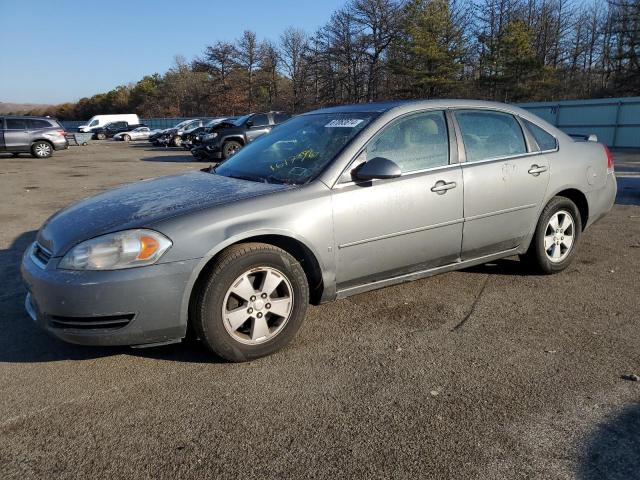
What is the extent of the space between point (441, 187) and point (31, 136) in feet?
69.8

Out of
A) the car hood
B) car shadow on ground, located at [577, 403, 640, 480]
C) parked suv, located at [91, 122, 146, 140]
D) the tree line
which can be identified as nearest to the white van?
parked suv, located at [91, 122, 146, 140]

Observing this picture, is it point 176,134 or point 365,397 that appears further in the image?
point 176,134

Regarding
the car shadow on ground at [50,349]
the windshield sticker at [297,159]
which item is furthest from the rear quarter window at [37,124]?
the windshield sticker at [297,159]

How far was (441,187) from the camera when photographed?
3768 mm

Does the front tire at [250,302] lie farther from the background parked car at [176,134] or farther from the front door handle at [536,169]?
the background parked car at [176,134]

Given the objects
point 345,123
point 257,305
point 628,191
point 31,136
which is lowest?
point 628,191

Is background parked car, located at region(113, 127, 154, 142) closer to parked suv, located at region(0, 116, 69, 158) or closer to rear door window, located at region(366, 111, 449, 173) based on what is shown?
parked suv, located at region(0, 116, 69, 158)

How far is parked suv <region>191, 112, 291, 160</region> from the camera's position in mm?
17292

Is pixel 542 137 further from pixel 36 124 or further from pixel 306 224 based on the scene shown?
pixel 36 124

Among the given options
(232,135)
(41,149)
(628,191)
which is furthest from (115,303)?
(41,149)

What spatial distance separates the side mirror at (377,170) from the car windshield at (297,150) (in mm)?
252

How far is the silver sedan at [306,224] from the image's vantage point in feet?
9.37

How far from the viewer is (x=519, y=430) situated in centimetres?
241

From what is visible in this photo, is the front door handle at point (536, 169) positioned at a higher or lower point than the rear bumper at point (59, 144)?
higher
